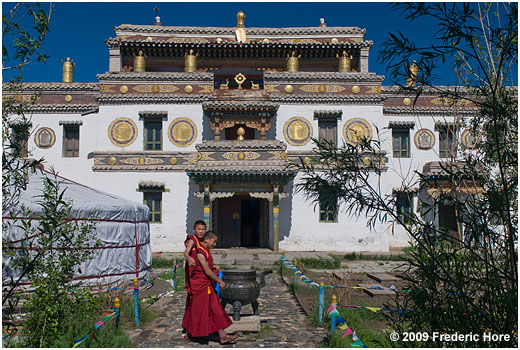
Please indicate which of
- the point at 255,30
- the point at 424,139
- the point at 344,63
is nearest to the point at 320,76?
the point at 344,63

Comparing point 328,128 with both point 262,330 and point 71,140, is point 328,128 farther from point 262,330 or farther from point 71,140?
point 262,330

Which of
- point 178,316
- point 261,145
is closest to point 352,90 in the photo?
point 261,145

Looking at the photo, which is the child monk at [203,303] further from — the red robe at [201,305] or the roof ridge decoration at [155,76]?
the roof ridge decoration at [155,76]

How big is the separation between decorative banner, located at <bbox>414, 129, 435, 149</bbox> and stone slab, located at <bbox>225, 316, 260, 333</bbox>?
628 inches

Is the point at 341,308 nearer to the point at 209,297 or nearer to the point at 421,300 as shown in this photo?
the point at 209,297

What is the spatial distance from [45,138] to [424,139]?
16974 millimetres

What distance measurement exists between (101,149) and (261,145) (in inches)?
272

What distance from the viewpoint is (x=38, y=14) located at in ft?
15.5

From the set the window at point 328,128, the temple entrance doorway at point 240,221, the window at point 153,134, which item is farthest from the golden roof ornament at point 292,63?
the window at point 153,134

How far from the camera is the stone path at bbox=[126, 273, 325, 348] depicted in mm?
6102

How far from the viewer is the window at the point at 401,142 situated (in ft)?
67.3

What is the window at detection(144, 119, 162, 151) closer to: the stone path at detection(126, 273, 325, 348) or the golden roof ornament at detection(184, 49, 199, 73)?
the golden roof ornament at detection(184, 49, 199, 73)

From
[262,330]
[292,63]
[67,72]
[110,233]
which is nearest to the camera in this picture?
[262,330]

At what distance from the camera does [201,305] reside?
228 inches
